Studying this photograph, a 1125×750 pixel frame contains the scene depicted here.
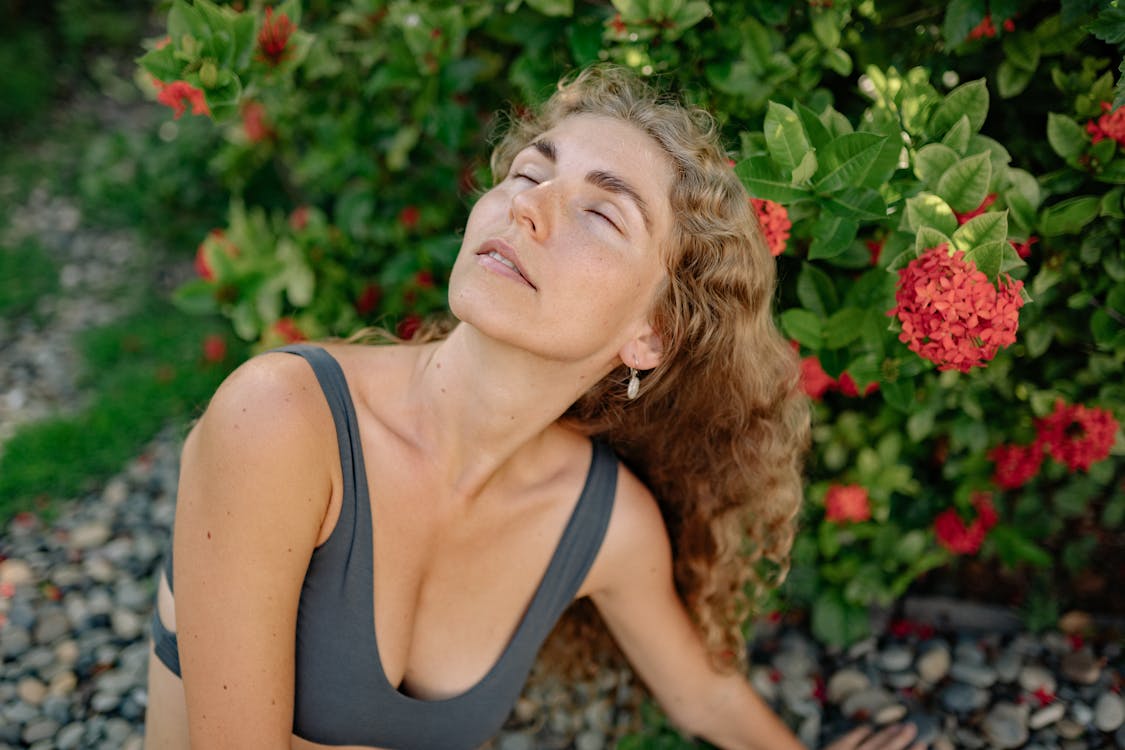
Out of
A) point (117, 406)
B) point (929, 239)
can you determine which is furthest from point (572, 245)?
point (117, 406)

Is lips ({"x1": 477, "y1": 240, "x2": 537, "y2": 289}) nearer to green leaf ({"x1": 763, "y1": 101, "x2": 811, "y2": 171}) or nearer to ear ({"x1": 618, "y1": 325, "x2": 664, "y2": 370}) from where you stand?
ear ({"x1": 618, "y1": 325, "x2": 664, "y2": 370})

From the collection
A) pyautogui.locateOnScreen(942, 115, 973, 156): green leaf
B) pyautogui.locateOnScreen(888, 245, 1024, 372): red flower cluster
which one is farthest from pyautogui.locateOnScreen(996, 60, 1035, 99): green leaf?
pyautogui.locateOnScreen(888, 245, 1024, 372): red flower cluster

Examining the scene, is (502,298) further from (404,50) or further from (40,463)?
(40,463)

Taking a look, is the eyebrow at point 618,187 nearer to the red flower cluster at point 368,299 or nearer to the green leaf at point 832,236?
the green leaf at point 832,236

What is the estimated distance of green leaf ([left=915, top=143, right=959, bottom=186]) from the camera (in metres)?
1.63

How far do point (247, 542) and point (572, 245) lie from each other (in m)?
0.78

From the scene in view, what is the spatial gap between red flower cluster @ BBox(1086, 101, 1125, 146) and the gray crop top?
1258 mm

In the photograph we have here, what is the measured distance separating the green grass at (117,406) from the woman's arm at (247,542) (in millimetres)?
1625

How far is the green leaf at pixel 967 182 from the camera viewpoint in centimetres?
160

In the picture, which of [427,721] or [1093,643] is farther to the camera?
[1093,643]

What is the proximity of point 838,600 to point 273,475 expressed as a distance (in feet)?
6.12

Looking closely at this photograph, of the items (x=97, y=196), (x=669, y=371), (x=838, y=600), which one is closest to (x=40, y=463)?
(x=97, y=196)

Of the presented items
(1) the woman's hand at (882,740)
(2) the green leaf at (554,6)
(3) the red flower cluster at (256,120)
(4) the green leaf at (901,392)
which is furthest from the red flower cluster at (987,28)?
(3) the red flower cluster at (256,120)

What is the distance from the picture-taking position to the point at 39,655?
8.63 feet
